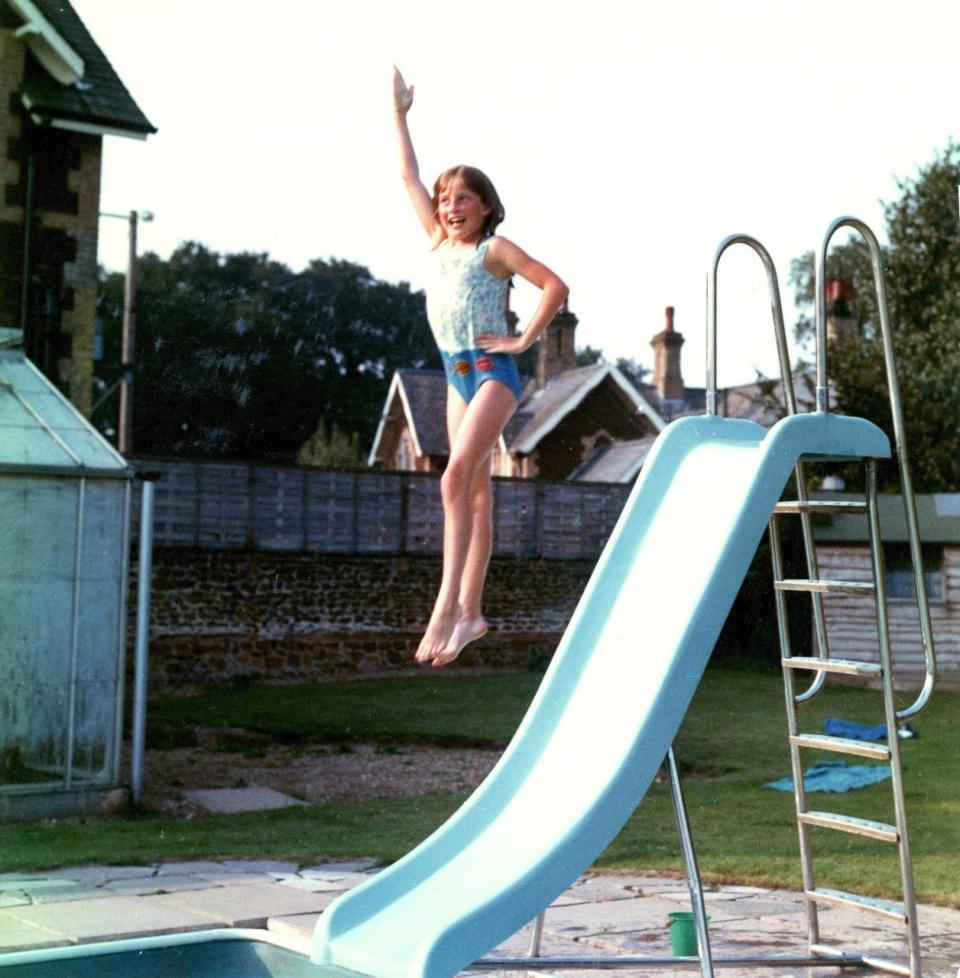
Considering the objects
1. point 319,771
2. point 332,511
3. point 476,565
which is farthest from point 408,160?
point 319,771

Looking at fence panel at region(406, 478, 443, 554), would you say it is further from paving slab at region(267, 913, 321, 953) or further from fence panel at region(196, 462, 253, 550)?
paving slab at region(267, 913, 321, 953)

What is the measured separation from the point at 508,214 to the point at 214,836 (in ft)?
9.66

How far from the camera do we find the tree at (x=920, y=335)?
1066 cm

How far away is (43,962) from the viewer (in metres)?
3.30

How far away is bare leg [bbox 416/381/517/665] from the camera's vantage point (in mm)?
3576

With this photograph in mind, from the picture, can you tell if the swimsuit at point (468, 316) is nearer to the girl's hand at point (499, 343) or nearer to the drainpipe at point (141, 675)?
the girl's hand at point (499, 343)

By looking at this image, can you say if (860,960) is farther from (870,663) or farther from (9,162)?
(9,162)

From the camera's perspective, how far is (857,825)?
3146 millimetres

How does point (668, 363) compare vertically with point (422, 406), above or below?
above

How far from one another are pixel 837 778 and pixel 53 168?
4.61m

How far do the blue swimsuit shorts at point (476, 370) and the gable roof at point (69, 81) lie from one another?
4.72ft

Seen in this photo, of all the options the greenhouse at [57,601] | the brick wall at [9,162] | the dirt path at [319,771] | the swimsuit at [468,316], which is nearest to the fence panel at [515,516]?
the swimsuit at [468,316]

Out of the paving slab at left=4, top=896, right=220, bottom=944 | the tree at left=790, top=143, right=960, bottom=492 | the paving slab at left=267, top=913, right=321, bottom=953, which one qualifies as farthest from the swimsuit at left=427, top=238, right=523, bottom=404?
the tree at left=790, top=143, right=960, bottom=492

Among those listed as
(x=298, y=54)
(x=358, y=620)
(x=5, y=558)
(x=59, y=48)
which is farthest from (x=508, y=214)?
(x=358, y=620)
